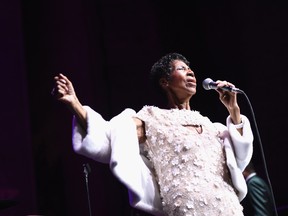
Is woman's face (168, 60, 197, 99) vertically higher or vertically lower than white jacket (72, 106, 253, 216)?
higher

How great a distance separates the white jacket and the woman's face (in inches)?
12.0

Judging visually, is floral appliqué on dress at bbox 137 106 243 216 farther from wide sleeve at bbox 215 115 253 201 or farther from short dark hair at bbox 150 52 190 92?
short dark hair at bbox 150 52 190 92

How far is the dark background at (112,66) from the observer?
3.68 metres

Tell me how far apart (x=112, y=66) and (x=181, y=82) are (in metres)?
2.15

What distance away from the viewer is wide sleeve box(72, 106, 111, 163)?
65.7 inches

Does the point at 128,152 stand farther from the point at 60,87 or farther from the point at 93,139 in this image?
the point at 60,87

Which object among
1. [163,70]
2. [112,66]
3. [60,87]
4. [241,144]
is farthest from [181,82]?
[112,66]

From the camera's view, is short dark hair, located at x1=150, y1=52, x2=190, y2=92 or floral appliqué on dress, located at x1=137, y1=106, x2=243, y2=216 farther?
short dark hair, located at x1=150, y1=52, x2=190, y2=92

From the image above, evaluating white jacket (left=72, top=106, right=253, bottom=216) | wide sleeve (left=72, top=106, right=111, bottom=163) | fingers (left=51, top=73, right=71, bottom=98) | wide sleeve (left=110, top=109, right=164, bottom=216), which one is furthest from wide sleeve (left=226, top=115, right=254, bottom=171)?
fingers (left=51, top=73, right=71, bottom=98)

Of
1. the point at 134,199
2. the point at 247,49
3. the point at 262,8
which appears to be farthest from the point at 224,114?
the point at 134,199

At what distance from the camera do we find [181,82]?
7.08 ft

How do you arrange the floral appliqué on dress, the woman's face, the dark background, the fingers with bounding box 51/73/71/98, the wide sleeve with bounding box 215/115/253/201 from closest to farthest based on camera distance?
the fingers with bounding box 51/73/71/98
the floral appliqué on dress
the wide sleeve with bounding box 215/115/253/201
the woman's face
the dark background

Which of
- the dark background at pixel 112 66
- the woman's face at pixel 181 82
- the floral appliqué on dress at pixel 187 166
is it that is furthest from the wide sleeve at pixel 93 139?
the dark background at pixel 112 66

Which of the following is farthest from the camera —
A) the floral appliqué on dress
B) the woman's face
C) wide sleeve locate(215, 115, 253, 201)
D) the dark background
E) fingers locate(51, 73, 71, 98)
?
the dark background
